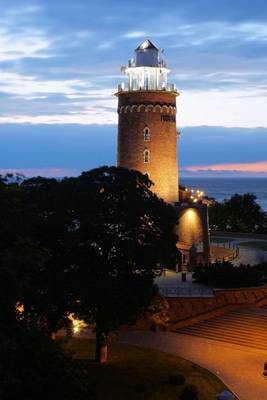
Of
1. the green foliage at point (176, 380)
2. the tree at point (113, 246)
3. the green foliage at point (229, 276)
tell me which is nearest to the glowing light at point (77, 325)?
the tree at point (113, 246)

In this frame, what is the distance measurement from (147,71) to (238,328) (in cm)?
2057

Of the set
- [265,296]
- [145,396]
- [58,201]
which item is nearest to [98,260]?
[58,201]

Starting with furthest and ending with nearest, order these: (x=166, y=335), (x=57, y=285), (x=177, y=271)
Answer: (x=177, y=271) < (x=166, y=335) < (x=57, y=285)

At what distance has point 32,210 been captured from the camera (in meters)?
22.5

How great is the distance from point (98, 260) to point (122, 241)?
126cm

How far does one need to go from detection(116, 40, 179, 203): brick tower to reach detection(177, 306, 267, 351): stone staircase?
1372 centimetres

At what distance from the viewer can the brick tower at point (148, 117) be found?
4384 centimetres

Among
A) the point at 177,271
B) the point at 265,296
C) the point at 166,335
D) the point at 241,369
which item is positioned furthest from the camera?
the point at 177,271

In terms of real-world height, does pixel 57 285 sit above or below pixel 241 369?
above

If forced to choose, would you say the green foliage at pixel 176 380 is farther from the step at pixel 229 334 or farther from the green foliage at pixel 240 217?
the green foliage at pixel 240 217

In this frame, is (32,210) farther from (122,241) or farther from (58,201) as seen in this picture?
(122,241)

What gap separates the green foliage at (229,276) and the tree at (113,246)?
10097 millimetres

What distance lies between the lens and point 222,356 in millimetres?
27938

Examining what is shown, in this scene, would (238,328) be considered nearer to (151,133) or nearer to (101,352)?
(101,352)
